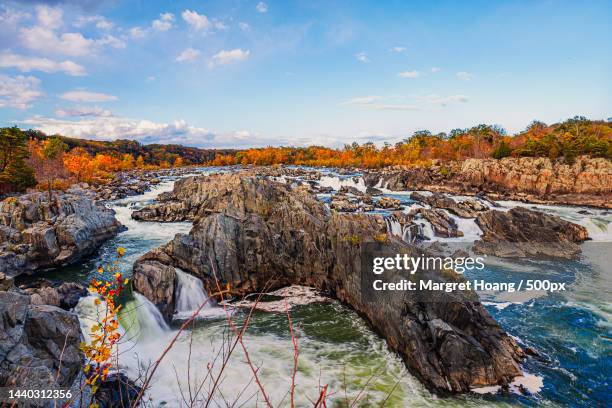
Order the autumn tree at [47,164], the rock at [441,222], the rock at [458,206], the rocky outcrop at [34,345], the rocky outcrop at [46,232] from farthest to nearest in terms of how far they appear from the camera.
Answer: the autumn tree at [47,164] < the rock at [458,206] < the rock at [441,222] < the rocky outcrop at [46,232] < the rocky outcrop at [34,345]

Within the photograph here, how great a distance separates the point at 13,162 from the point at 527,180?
65514 millimetres

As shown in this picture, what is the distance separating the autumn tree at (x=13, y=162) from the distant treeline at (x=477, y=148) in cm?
7142

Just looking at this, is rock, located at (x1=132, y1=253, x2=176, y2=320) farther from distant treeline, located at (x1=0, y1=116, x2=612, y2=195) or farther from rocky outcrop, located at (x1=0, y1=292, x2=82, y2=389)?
distant treeline, located at (x1=0, y1=116, x2=612, y2=195)

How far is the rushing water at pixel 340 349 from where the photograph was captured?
11.6 m

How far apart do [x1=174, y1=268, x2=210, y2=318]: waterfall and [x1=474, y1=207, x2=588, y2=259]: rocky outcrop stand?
20.2 m

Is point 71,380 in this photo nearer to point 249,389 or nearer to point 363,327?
point 249,389

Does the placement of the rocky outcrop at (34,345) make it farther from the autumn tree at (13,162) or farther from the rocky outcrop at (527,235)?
the autumn tree at (13,162)

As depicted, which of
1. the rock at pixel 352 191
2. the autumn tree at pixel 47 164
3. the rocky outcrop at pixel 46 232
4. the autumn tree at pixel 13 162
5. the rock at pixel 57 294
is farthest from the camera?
the rock at pixel 352 191

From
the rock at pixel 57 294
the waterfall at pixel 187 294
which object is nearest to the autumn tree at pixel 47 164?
the rock at pixel 57 294

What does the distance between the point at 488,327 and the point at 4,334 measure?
14.8 meters

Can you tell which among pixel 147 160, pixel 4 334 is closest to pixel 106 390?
pixel 4 334

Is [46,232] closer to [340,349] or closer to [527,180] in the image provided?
[340,349]

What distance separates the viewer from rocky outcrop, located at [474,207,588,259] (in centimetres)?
2573

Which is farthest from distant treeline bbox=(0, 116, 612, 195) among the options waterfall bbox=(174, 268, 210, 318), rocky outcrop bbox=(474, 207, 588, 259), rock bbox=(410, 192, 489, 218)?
rocky outcrop bbox=(474, 207, 588, 259)
